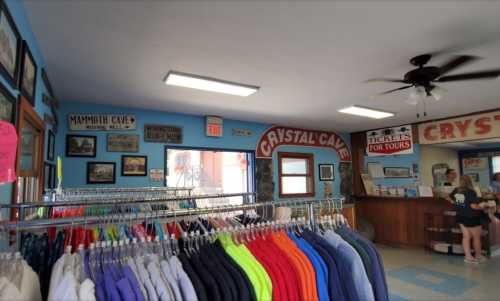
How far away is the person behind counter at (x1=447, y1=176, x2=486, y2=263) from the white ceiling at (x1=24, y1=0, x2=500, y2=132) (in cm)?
176

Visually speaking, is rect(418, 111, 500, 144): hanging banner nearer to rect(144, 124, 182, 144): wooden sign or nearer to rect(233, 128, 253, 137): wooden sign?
rect(233, 128, 253, 137): wooden sign

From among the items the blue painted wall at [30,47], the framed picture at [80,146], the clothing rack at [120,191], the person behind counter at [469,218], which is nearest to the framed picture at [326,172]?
the person behind counter at [469,218]

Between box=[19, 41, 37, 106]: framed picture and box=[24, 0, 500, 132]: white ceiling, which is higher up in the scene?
box=[24, 0, 500, 132]: white ceiling

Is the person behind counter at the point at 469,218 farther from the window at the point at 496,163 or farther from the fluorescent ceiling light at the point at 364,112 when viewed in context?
the window at the point at 496,163

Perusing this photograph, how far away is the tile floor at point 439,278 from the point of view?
11.2ft

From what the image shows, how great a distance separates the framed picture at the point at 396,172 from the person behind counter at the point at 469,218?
2308 mm

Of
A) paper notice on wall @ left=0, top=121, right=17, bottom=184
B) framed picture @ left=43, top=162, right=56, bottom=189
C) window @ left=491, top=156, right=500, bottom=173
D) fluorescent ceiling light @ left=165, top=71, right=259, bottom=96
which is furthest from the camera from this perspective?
window @ left=491, top=156, right=500, bottom=173

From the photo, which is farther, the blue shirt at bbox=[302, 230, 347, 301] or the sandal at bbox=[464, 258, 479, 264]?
Result: the sandal at bbox=[464, 258, 479, 264]

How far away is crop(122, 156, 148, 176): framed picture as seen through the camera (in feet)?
14.1

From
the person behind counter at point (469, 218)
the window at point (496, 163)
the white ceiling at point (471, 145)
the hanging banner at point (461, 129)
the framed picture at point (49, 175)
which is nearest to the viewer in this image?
the framed picture at point (49, 175)

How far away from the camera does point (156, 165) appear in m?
4.56

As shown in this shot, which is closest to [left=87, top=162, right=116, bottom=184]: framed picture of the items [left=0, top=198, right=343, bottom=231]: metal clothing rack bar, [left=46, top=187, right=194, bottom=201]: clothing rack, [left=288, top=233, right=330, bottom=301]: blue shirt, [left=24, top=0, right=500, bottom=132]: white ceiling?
[left=46, top=187, right=194, bottom=201]: clothing rack

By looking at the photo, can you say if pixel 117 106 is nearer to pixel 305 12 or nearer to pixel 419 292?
pixel 305 12

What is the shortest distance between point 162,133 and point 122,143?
0.65m
